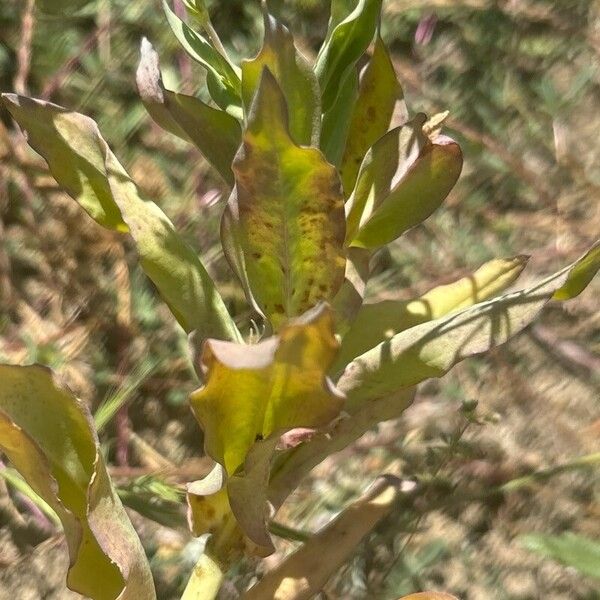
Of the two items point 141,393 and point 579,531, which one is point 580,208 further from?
point 141,393

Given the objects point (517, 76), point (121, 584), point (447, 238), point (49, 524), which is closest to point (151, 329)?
point (49, 524)

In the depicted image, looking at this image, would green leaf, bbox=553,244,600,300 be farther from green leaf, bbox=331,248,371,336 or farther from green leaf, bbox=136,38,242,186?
green leaf, bbox=136,38,242,186

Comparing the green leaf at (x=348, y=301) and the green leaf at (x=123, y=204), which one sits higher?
the green leaf at (x=123, y=204)

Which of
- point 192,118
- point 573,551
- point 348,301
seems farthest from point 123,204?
point 573,551

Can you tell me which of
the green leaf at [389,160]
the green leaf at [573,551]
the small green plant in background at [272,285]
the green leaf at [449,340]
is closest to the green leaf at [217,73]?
the small green plant in background at [272,285]

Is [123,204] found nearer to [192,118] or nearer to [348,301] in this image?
[192,118]

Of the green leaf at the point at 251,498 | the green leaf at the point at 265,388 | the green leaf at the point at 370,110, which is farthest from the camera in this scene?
the green leaf at the point at 370,110

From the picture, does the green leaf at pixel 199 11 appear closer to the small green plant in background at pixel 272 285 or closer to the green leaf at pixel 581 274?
the small green plant in background at pixel 272 285

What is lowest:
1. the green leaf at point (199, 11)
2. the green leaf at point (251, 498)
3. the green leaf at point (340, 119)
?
the green leaf at point (251, 498)
